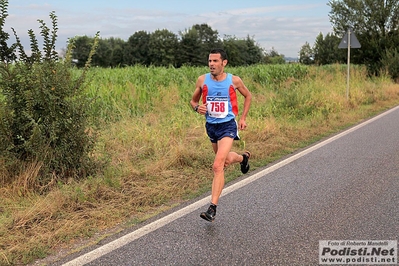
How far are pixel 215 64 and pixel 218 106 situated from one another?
503 millimetres

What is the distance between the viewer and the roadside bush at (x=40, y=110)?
5.71 meters

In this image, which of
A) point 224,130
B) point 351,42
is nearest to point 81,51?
point 351,42

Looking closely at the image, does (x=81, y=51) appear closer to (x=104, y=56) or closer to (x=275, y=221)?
(x=104, y=56)

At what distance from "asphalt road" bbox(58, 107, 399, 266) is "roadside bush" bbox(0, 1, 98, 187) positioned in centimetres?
196

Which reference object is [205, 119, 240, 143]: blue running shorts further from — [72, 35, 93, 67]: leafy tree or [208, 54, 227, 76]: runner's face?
[72, 35, 93, 67]: leafy tree

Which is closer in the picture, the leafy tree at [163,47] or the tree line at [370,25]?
the tree line at [370,25]

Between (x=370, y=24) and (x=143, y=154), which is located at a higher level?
(x=370, y=24)

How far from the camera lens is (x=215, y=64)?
16.4 ft

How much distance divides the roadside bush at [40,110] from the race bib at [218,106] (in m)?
2.00

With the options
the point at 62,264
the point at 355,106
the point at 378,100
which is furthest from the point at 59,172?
the point at 378,100

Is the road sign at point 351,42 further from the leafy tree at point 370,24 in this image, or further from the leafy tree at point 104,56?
the leafy tree at point 104,56

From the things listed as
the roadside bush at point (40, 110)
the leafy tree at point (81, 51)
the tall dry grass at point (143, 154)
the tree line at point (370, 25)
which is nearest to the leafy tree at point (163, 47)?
the leafy tree at point (81, 51)

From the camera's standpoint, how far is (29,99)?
5.69m

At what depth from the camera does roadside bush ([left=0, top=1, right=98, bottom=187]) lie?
18.7ft
